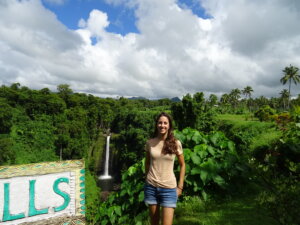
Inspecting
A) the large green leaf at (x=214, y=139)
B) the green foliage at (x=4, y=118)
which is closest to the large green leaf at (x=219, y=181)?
the large green leaf at (x=214, y=139)

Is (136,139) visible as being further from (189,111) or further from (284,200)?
(284,200)

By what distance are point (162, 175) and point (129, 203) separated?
1.08 meters

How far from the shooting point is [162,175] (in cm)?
205

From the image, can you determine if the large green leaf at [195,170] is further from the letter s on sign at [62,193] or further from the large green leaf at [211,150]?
the letter s on sign at [62,193]

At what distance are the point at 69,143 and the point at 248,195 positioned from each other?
112 feet

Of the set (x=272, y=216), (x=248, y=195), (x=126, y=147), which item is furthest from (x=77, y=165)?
(x=126, y=147)

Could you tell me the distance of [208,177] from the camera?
265cm

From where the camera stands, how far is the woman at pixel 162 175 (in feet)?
6.63

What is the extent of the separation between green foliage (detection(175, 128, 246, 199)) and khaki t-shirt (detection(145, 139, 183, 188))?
722 mm

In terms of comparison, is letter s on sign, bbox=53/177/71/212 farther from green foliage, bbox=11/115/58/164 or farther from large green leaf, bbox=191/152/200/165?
green foliage, bbox=11/115/58/164

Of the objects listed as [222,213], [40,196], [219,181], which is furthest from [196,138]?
[40,196]

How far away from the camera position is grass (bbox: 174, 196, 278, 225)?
2.22 meters

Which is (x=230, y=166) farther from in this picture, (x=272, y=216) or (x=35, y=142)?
(x=35, y=142)

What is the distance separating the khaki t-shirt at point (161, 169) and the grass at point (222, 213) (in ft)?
2.61
